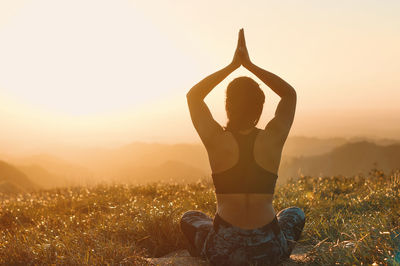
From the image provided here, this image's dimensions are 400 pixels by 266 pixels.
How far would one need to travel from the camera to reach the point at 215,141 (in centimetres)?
375

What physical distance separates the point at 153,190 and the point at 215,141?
6501 mm

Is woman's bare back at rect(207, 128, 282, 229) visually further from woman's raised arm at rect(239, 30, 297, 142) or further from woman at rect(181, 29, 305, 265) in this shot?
woman's raised arm at rect(239, 30, 297, 142)

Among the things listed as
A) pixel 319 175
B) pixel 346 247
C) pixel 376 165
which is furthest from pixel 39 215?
pixel 376 165

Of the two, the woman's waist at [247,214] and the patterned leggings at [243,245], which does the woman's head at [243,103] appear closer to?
the woman's waist at [247,214]

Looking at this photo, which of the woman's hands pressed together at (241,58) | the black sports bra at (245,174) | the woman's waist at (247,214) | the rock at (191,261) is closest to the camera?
the black sports bra at (245,174)

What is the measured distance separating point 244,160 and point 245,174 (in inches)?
5.6

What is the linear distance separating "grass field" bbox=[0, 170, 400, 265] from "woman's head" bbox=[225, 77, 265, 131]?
1542 mm

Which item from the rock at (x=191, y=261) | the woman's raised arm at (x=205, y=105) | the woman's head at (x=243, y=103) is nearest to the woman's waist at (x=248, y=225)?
the rock at (x=191, y=261)

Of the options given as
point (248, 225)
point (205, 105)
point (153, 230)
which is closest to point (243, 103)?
point (205, 105)

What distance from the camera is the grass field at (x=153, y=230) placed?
4.02m

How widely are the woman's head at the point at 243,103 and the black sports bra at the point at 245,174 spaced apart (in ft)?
0.38

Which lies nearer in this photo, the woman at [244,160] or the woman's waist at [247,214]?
the woman at [244,160]

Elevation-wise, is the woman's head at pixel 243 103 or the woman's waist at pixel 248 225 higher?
the woman's head at pixel 243 103

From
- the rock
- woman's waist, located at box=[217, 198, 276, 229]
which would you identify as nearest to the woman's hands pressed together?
woman's waist, located at box=[217, 198, 276, 229]
